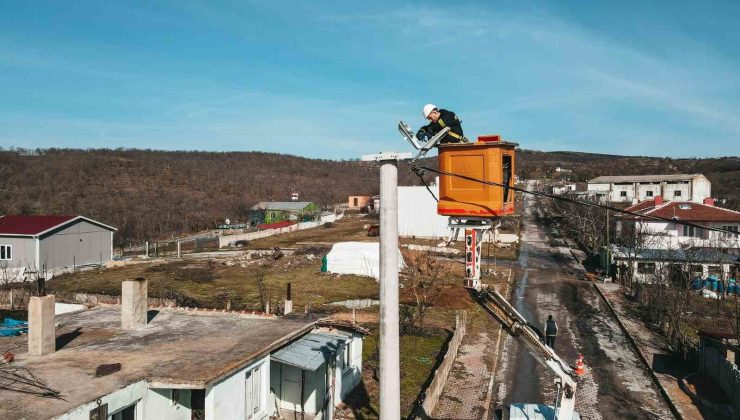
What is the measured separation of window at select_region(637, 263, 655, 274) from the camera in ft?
112

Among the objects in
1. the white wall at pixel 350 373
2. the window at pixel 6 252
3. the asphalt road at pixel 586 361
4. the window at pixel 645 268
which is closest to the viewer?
the white wall at pixel 350 373

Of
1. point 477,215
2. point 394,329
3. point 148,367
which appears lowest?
point 148,367

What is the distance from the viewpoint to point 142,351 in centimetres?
1129

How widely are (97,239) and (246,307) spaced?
78.2 ft

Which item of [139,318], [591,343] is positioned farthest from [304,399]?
[591,343]

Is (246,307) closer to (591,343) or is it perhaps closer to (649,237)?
(591,343)

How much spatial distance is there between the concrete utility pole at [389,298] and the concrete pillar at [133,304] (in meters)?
9.12

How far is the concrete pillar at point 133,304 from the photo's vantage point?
12.8 metres

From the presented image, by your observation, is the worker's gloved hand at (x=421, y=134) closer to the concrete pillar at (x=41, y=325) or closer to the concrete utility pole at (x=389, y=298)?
the concrete utility pole at (x=389, y=298)

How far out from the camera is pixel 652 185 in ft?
247

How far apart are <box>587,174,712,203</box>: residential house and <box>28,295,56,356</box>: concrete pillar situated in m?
68.5

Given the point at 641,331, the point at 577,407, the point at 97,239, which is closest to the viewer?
the point at 577,407

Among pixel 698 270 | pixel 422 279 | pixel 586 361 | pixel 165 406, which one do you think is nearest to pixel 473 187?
pixel 165 406

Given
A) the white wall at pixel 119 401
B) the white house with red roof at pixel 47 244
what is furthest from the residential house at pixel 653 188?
the white wall at pixel 119 401
